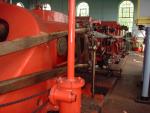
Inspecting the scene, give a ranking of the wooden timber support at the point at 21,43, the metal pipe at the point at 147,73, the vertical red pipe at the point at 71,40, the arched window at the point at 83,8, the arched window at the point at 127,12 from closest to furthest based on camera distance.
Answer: the wooden timber support at the point at 21,43 < the vertical red pipe at the point at 71,40 < the metal pipe at the point at 147,73 < the arched window at the point at 127,12 < the arched window at the point at 83,8

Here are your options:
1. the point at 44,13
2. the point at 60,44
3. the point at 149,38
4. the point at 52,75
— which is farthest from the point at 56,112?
the point at 149,38

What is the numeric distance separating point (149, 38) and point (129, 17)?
1808 centimetres

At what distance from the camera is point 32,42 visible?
2.03 metres

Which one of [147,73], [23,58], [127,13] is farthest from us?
[127,13]

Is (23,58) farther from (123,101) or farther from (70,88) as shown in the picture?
(123,101)

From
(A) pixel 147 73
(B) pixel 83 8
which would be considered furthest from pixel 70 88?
(B) pixel 83 8

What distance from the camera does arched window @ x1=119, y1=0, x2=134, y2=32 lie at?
21.2 metres

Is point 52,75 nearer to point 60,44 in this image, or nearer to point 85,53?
point 60,44

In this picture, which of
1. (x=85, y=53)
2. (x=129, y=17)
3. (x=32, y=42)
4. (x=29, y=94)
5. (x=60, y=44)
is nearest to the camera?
(x=32, y=42)

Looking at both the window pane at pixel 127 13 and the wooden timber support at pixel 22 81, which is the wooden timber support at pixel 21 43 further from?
the window pane at pixel 127 13

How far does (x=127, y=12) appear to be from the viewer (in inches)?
838

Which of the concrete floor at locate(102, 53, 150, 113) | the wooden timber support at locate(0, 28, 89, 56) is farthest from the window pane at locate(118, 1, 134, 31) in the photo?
the wooden timber support at locate(0, 28, 89, 56)

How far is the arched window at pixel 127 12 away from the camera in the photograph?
69.5 feet

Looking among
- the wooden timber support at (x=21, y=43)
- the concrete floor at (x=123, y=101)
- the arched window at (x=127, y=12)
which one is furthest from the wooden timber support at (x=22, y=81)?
the arched window at (x=127, y=12)
